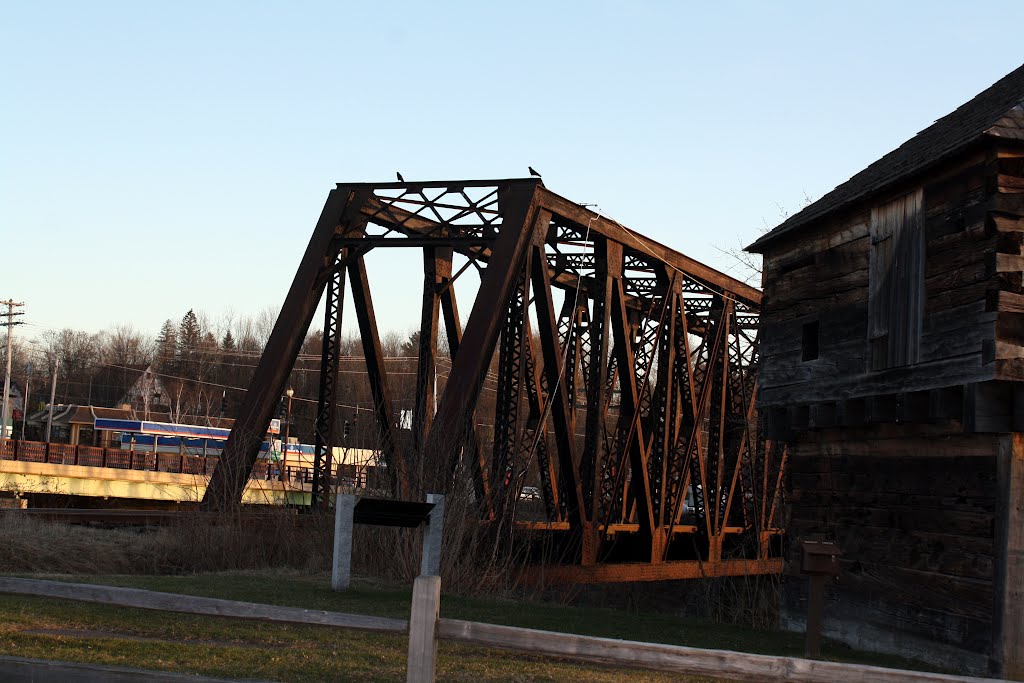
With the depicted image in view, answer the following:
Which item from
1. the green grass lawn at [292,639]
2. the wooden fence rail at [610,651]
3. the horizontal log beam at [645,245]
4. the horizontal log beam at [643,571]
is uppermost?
the horizontal log beam at [645,245]

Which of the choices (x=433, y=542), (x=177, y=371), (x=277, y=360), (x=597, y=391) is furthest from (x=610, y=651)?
(x=177, y=371)

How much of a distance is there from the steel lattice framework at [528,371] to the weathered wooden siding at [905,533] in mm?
5100

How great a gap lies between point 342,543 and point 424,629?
709cm

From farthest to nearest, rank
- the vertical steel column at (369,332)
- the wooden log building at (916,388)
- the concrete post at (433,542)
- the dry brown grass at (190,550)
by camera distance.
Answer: the vertical steel column at (369,332) < the dry brown grass at (190,550) < the concrete post at (433,542) < the wooden log building at (916,388)

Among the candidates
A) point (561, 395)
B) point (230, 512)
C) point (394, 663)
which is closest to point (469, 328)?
point (561, 395)

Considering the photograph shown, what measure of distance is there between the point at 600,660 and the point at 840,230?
11.0m

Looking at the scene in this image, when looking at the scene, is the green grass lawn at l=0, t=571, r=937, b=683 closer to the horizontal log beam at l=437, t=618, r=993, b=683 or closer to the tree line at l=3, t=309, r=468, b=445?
the horizontal log beam at l=437, t=618, r=993, b=683

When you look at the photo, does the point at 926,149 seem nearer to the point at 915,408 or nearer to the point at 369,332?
the point at 915,408

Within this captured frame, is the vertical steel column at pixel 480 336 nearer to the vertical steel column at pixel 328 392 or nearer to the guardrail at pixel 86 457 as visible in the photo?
the vertical steel column at pixel 328 392

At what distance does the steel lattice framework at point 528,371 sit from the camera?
19766mm

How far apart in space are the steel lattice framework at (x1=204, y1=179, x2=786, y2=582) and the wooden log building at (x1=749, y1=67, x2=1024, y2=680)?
4.52 m

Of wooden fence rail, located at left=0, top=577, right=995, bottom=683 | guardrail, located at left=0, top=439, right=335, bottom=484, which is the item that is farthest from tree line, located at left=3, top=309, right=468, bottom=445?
wooden fence rail, located at left=0, top=577, right=995, bottom=683

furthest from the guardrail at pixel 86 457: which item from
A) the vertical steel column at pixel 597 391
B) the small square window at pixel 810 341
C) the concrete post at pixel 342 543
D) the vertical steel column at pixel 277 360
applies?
the concrete post at pixel 342 543

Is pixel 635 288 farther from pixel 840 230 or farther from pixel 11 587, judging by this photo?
pixel 11 587
